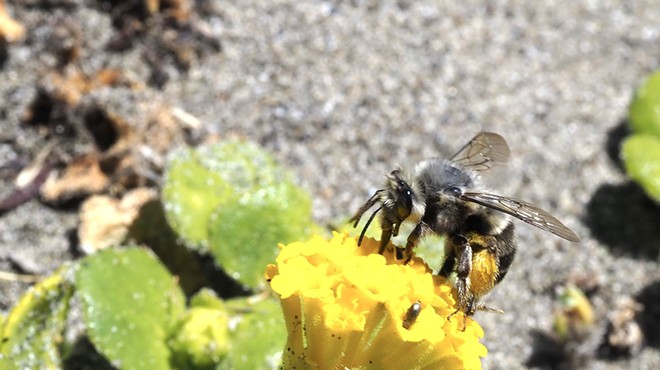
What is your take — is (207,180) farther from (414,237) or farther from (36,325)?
(414,237)

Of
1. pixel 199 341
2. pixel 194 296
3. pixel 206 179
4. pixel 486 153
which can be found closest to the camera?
pixel 486 153

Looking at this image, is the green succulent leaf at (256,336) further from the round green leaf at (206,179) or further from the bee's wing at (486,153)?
the bee's wing at (486,153)

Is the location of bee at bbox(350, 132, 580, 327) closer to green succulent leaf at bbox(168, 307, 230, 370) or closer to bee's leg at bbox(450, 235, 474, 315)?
bee's leg at bbox(450, 235, 474, 315)

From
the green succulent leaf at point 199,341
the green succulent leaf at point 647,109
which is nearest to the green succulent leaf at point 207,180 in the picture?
the green succulent leaf at point 199,341

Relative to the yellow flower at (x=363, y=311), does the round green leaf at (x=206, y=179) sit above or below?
below

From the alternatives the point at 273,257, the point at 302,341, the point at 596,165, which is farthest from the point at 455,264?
the point at 596,165

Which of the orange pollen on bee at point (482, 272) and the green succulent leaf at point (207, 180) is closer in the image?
the orange pollen on bee at point (482, 272)

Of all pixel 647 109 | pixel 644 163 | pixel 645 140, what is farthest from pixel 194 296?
pixel 647 109

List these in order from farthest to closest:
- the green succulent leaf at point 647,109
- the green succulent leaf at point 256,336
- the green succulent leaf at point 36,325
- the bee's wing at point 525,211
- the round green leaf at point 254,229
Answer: the green succulent leaf at point 647,109 < the round green leaf at point 254,229 < the green succulent leaf at point 256,336 < the green succulent leaf at point 36,325 < the bee's wing at point 525,211
